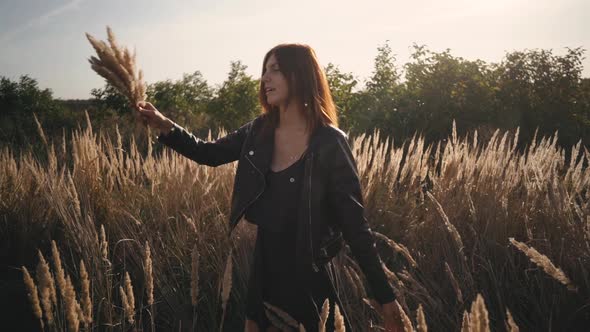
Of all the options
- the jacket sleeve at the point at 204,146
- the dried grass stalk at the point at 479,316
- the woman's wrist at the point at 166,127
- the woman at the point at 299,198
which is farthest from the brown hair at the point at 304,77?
the dried grass stalk at the point at 479,316

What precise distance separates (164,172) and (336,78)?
9035 millimetres

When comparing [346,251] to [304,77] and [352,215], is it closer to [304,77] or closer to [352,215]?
[352,215]

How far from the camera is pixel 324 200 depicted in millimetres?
2049

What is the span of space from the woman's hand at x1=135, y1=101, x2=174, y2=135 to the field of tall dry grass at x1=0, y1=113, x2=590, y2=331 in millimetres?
495

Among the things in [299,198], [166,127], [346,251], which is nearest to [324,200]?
[299,198]

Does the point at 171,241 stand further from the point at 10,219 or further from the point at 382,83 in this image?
the point at 382,83

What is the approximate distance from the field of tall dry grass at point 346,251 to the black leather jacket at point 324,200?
0.11 metres

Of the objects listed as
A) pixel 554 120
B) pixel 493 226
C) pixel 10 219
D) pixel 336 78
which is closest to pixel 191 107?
pixel 336 78

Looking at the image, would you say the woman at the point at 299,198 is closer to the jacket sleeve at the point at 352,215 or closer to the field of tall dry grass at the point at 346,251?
the jacket sleeve at the point at 352,215

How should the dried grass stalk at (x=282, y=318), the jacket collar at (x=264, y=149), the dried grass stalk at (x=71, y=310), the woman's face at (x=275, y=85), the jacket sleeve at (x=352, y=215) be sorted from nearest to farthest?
the dried grass stalk at (x=71, y=310) < the dried grass stalk at (x=282, y=318) < the jacket sleeve at (x=352, y=215) < the jacket collar at (x=264, y=149) < the woman's face at (x=275, y=85)

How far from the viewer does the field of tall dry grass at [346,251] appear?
216 centimetres

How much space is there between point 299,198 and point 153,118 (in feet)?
2.85

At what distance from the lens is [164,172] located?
13.0 ft

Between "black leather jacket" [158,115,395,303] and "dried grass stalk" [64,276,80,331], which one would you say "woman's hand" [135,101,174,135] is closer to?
"black leather jacket" [158,115,395,303]
